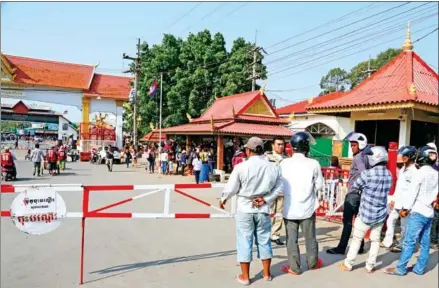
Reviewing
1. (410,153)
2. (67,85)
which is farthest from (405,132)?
(67,85)

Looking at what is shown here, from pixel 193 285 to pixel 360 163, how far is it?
283 centimetres

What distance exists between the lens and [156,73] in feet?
88.6

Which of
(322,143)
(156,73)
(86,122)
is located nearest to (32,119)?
(86,122)

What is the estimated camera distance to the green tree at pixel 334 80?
44.4 m

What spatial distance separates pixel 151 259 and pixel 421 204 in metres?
3.20

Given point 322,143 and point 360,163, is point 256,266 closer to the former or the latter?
point 360,163

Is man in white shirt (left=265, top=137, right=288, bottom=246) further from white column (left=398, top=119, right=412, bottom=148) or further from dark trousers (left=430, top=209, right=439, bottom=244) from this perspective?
white column (left=398, top=119, right=412, bottom=148)

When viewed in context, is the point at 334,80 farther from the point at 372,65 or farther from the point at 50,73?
the point at 50,73

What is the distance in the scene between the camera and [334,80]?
1815 inches

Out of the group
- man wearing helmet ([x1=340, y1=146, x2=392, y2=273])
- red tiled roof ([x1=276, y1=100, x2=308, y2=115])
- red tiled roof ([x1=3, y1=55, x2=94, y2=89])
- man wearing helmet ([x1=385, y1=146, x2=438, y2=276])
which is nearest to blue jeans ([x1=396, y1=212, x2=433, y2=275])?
man wearing helmet ([x1=385, y1=146, x2=438, y2=276])

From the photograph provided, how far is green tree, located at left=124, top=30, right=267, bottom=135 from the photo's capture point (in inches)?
1008

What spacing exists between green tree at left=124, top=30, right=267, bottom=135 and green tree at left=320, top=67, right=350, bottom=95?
21.2 metres

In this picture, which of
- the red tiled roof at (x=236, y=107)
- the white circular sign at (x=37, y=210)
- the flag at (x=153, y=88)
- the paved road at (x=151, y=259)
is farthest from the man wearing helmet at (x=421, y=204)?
the flag at (x=153, y=88)

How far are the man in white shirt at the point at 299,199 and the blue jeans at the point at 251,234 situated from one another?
384 mm
